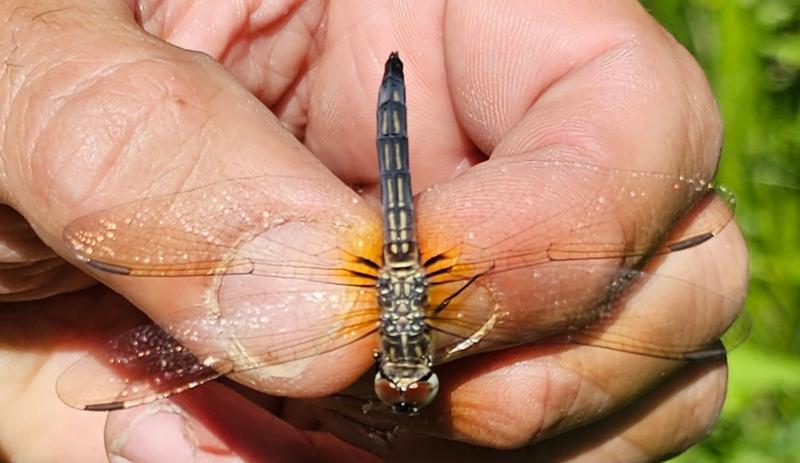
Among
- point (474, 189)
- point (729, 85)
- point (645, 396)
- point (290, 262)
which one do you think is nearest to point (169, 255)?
point (290, 262)

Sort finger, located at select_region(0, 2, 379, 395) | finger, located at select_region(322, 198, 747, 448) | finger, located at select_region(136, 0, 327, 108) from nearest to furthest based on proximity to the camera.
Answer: finger, located at select_region(0, 2, 379, 395) → finger, located at select_region(322, 198, 747, 448) → finger, located at select_region(136, 0, 327, 108)

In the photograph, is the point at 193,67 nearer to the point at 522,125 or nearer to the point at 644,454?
the point at 522,125

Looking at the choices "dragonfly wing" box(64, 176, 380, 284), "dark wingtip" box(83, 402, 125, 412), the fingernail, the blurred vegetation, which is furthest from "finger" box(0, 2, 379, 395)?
the blurred vegetation

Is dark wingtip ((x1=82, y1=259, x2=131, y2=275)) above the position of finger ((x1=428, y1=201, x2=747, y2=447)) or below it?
above

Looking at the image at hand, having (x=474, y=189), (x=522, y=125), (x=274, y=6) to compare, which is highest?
(x=274, y=6)

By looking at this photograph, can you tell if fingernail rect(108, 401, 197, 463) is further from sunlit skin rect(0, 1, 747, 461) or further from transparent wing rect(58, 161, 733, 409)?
transparent wing rect(58, 161, 733, 409)

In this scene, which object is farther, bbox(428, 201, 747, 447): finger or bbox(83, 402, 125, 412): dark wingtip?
bbox(428, 201, 747, 447): finger

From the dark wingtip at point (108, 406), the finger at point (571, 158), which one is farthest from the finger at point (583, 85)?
the dark wingtip at point (108, 406)
